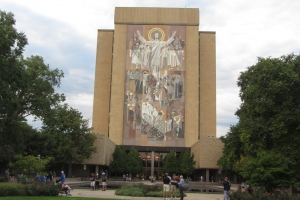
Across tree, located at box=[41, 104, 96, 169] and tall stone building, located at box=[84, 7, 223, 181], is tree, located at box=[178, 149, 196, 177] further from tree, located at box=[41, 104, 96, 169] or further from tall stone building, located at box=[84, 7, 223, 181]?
tree, located at box=[41, 104, 96, 169]

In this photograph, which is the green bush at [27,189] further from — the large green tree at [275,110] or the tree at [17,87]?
the large green tree at [275,110]

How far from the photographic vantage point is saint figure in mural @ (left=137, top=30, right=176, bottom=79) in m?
77.9

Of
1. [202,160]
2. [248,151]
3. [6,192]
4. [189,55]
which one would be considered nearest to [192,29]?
[189,55]

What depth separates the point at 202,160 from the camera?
61.0 meters

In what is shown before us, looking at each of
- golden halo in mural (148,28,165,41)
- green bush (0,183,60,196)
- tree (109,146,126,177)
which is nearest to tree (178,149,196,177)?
tree (109,146,126,177)

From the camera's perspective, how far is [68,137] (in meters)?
50.7

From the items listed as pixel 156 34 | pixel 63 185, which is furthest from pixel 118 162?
pixel 63 185

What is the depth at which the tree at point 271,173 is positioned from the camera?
966 inches

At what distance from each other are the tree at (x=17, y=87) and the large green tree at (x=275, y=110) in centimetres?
1934

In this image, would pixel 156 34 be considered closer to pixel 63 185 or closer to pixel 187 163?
pixel 187 163

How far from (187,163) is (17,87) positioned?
39900 millimetres

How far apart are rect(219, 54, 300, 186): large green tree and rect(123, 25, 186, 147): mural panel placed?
41.8m

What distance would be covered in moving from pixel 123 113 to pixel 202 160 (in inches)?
845

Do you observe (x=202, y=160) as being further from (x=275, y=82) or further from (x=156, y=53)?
(x=275, y=82)
